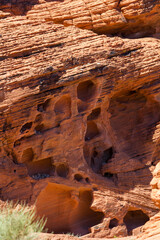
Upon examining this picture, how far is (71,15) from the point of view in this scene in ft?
41.1

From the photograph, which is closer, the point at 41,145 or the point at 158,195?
the point at 158,195

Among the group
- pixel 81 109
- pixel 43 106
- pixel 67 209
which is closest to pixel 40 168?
pixel 67 209

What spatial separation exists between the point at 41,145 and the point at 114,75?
8.51ft

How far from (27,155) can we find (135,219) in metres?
3.97

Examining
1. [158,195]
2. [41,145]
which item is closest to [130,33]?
[41,145]

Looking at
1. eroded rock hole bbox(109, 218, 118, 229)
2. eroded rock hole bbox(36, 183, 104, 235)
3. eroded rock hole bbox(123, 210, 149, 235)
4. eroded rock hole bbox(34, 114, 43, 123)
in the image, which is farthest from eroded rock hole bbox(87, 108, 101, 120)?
eroded rock hole bbox(123, 210, 149, 235)

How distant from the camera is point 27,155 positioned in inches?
459

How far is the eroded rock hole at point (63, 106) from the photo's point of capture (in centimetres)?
1166

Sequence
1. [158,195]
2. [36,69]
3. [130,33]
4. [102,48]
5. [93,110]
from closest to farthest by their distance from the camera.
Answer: [158,195] → [36,69] → [102,48] → [93,110] → [130,33]

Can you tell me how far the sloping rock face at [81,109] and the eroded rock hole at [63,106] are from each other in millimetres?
25

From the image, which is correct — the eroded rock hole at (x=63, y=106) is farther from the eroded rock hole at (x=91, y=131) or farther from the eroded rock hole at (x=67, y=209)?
the eroded rock hole at (x=67, y=209)

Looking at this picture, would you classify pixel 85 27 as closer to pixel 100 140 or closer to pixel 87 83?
pixel 87 83

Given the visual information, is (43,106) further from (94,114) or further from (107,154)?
(107,154)

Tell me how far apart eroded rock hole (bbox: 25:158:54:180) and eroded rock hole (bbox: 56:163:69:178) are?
230mm
